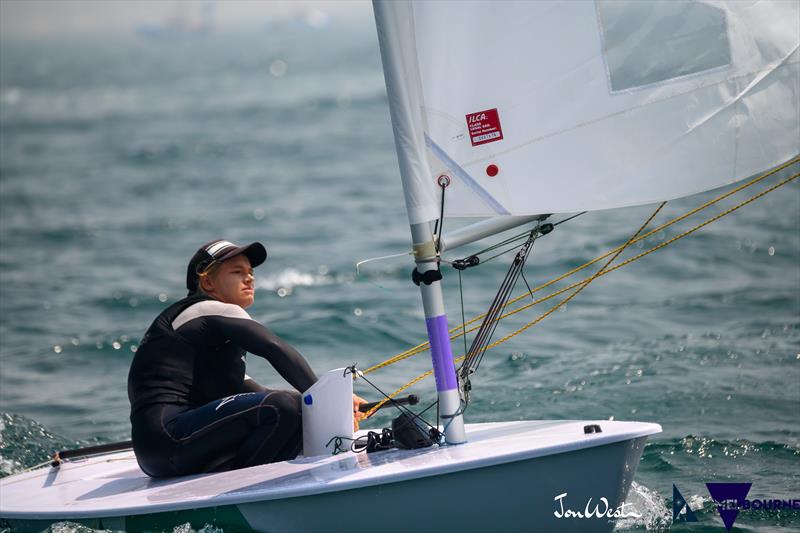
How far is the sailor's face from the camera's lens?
4.24 m

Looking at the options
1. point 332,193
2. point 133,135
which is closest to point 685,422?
point 332,193

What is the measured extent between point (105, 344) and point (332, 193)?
7050mm

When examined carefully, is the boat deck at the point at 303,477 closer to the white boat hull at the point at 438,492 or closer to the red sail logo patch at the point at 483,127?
the white boat hull at the point at 438,492

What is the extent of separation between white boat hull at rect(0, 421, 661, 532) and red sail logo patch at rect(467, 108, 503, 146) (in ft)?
3.57

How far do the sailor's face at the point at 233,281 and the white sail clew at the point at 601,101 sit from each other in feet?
2.81

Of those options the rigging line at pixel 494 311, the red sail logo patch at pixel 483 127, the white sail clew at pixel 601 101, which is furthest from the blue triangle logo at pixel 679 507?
the red sail logo patch at pixel 483 127

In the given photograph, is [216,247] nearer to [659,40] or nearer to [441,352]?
[441,352]

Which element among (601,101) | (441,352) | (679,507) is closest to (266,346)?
(441,352)

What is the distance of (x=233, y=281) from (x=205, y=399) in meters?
0.47

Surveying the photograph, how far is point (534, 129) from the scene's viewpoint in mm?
4012

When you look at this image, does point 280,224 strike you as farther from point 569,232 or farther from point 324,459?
point 324,459

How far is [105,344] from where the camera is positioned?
26.6ft

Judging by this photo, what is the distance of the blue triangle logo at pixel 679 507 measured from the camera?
435 cm

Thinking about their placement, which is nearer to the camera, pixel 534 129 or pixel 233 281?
pixel 534 129
